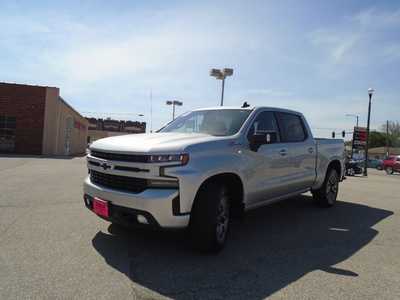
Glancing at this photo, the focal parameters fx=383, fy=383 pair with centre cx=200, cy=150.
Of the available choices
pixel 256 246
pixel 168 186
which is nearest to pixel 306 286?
pixel 256 246

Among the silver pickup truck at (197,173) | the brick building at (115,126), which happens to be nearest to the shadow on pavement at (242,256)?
A: the silver pickup truck at (197,173)

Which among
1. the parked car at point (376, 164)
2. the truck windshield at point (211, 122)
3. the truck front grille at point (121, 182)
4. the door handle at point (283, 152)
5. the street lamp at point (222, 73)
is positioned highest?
the street lamp at point (222, 73)

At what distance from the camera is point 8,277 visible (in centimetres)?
373

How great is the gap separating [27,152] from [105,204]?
2466 centimetres

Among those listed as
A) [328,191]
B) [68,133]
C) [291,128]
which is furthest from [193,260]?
[68,133]

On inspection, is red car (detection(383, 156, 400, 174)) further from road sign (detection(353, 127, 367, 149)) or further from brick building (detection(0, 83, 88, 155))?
brick building (detection(0, 83, 88, 155))

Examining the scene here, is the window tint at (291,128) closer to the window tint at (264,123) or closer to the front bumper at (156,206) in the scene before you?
the window tint at (264,123)

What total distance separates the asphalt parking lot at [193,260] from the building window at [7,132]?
2163 cm

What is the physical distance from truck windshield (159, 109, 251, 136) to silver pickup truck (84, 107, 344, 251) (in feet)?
0.05

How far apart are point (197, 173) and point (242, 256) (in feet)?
4.13

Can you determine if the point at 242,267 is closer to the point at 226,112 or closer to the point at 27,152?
the point at 226,112

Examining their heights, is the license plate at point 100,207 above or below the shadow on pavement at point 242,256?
above

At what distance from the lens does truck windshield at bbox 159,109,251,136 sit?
18.0ft

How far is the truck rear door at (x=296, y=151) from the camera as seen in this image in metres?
6.28
